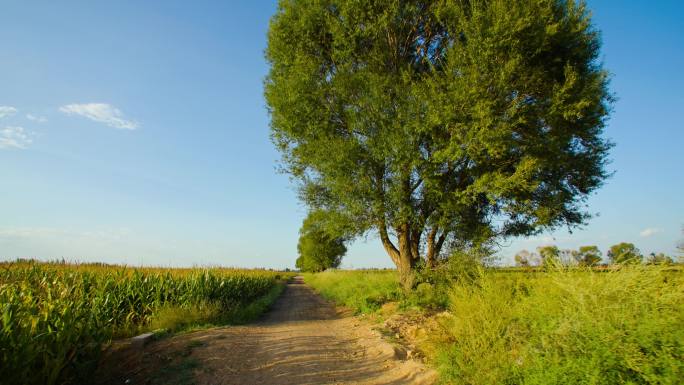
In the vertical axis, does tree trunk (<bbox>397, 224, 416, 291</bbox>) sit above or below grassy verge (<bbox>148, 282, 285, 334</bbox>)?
above

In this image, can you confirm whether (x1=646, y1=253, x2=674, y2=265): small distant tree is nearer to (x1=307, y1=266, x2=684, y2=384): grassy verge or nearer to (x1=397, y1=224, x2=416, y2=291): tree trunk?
(x1=307, y1=266, x2=684, y2=384): grassy verge

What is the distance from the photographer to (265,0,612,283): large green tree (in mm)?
11211

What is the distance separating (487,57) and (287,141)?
8.72 metres

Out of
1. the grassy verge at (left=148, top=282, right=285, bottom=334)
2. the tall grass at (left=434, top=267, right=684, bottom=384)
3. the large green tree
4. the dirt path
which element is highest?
the large green tree

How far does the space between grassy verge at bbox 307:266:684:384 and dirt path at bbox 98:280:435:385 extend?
1234 mm

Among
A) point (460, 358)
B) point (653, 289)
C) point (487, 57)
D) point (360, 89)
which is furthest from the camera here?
point (360, 89)

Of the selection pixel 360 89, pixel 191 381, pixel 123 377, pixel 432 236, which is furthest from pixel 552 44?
pixel 123 377

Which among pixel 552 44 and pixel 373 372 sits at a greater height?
pixel 552 44

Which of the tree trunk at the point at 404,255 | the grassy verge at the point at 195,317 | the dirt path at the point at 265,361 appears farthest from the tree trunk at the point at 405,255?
the grassy verge at the point at 195,317

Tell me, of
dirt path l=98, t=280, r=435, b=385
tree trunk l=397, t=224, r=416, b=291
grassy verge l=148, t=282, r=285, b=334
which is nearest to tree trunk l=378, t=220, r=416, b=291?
tree trunk l=397, t=224, r=416, b=291

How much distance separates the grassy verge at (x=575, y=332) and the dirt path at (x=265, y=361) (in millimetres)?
1234

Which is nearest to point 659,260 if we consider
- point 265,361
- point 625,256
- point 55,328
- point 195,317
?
point 625,256

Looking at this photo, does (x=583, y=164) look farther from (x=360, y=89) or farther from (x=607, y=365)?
(x=607, y=365)

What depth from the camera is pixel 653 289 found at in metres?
4.38
